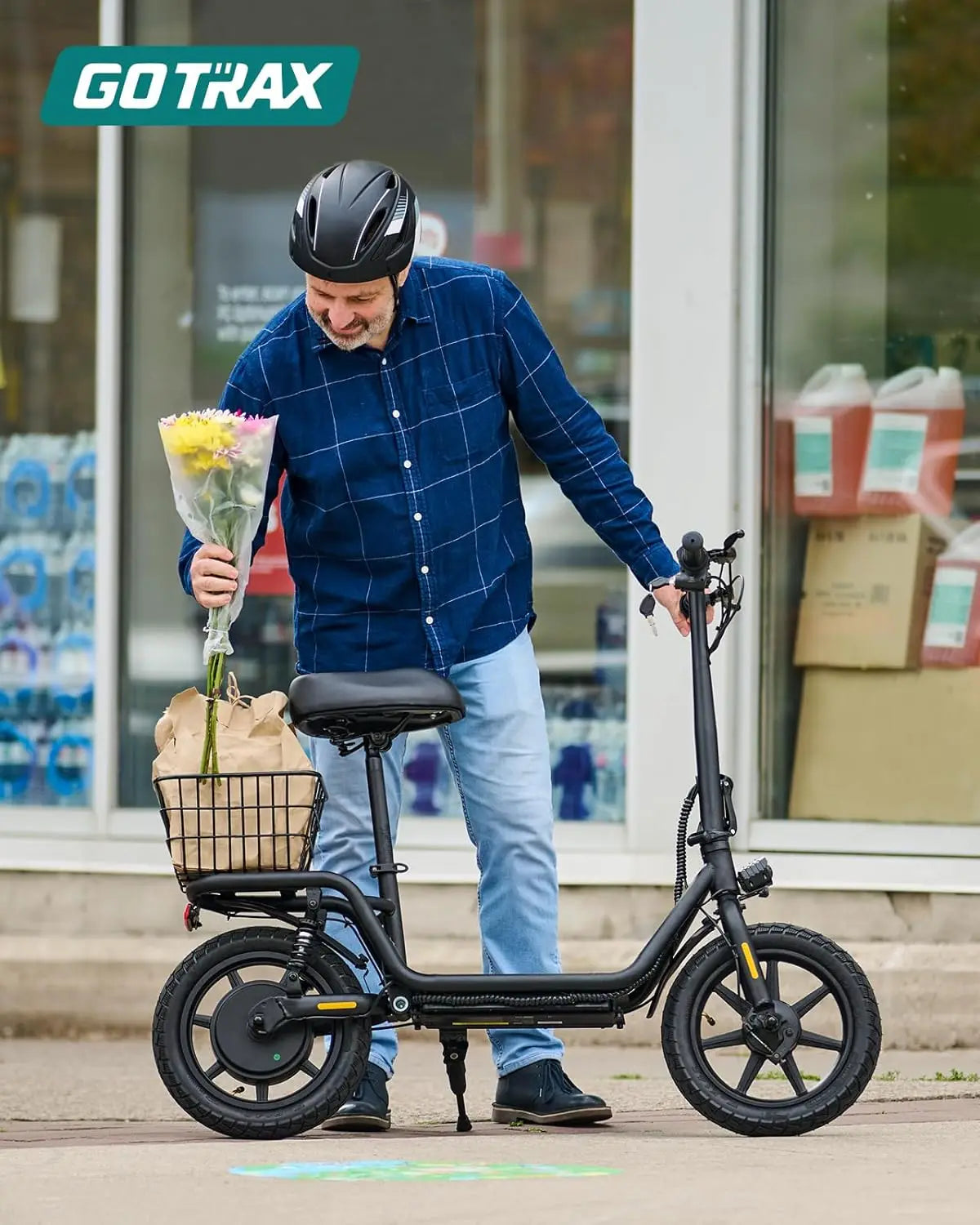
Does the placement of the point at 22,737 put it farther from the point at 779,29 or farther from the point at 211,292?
the point at 779,29

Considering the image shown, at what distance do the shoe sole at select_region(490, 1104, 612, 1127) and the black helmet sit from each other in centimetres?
174

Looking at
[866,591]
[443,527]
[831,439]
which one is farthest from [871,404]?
[443,527]

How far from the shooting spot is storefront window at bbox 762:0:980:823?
662 cm

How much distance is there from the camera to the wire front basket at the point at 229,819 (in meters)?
4.27

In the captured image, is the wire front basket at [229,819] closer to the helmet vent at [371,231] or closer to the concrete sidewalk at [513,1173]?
the concrete sidewalk at [513,1173]

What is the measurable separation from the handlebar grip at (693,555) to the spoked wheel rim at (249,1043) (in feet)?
3.50

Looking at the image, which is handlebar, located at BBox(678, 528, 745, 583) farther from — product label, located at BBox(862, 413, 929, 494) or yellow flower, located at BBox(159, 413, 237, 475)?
product label, located at BBox(862, 413, 929, 494)

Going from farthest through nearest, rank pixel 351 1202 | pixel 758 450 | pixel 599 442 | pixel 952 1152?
1. pixel 758 450
2. pixel 599 442
3. pixel 952 1152
4. pixel 351 1202

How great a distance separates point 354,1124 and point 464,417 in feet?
4.80

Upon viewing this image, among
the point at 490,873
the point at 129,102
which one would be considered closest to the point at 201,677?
the point at 129,102

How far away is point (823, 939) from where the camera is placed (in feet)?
14.2

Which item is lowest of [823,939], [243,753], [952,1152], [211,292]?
[952,1152]

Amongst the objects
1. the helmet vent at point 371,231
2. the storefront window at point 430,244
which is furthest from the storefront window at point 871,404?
the helmet vent at point 371,231

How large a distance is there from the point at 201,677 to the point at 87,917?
82cm
